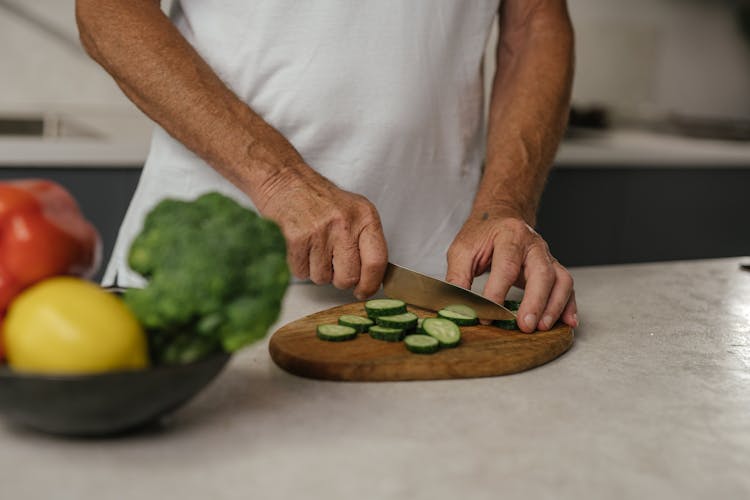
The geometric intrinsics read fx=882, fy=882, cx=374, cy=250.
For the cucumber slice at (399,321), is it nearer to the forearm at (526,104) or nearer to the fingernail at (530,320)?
the fingernail at (530,320)

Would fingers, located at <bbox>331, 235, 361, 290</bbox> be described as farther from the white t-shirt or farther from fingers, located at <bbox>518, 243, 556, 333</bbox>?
the white t-shirt

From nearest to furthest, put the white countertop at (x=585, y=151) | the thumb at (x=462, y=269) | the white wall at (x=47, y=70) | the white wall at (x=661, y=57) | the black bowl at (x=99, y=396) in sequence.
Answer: the black bowl at (x=99, y=396) < the thumb at (x=462, y=269) < the white countertop at (x=585, y=151) < the white wall at (x=47, y=70) < the white wall at (x=661, y=57)

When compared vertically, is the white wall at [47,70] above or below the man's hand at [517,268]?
below

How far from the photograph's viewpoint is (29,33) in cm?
296

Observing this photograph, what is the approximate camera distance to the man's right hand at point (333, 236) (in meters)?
1.11

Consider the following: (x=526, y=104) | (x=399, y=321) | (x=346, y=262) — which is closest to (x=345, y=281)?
(x=346, y=262)

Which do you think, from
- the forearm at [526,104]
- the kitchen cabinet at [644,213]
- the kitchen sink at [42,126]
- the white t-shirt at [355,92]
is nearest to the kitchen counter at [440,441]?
the forearm at [526,104]

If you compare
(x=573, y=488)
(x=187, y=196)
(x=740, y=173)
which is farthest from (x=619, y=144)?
(x=573, y=488)

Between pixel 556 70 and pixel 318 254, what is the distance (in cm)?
69

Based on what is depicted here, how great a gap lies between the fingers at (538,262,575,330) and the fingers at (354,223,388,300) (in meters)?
0.21

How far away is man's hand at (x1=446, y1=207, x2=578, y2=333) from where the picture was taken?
1091 millimetres

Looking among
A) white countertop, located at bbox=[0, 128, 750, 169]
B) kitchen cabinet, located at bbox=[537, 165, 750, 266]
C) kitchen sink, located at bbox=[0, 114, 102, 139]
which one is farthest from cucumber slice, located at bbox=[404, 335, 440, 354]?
kitchen sink, located at bbox=[0, 114, 102, 139]

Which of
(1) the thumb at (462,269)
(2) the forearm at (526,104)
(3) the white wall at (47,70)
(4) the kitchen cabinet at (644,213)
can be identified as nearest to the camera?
(1) the thumb at (462,269)

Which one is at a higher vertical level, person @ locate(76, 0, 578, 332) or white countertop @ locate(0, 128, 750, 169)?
person @ locate(76, 0, 578, 332)
